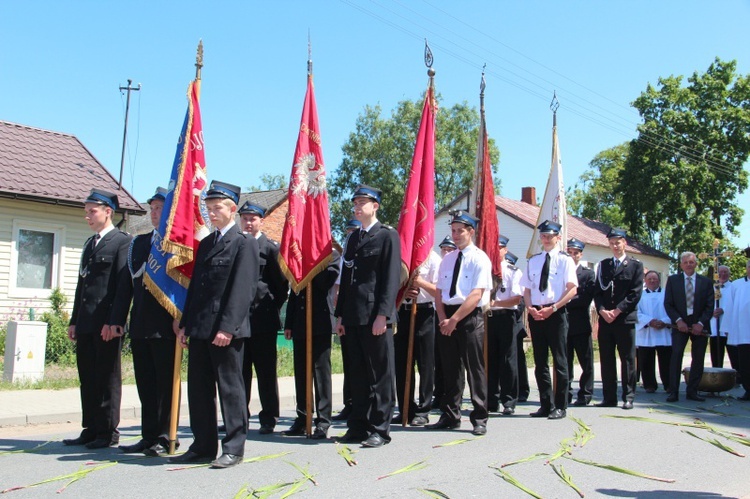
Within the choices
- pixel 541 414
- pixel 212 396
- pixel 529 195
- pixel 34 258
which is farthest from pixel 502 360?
pixel 529 195

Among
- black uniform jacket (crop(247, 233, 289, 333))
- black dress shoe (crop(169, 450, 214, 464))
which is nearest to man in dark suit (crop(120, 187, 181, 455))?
black dress shoe (crop(169, 450, 214, 464))

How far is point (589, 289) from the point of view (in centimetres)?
1029

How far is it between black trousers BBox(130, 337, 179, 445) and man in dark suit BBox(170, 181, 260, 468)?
0.45 meters

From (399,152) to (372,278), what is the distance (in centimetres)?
4129

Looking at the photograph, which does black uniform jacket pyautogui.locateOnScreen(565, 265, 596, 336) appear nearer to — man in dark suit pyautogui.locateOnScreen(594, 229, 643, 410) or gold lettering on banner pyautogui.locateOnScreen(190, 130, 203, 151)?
man in dark suit pyautogui.locateOnScreen(594, 229, 643, 410)

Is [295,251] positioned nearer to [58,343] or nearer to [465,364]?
[465,364]

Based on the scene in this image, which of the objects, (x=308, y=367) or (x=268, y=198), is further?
(x=268, y=198)

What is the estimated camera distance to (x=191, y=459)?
5.98 m

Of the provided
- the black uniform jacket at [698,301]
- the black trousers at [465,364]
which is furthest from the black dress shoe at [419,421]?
the black uniform jacket at [698,301]

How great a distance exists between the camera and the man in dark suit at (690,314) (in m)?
10.9

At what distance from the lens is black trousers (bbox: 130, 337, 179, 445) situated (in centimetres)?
643

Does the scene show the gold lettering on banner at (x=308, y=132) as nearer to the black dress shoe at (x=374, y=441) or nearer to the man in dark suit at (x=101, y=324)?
the man in dark suit at (x=101, y=324)

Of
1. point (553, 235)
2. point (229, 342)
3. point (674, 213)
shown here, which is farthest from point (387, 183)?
point (229, 342)

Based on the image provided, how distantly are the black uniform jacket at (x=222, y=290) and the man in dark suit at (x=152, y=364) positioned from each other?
49 centimetres
